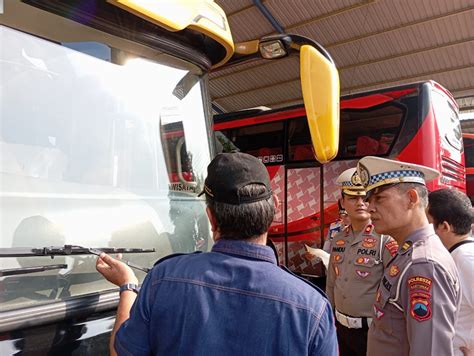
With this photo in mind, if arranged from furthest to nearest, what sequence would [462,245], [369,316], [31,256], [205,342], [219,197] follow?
[369,316]
[462,245]
[31,256]
[219,197]
[205,342]

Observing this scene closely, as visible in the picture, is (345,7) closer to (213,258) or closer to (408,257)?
(408,257)

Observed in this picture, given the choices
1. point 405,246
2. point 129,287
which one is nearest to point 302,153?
point 405,246

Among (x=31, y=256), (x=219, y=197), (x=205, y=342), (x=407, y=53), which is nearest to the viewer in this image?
(x=205, y=342)

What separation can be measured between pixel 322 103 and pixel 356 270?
1.38 meters

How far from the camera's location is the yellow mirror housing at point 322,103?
6.00 ft

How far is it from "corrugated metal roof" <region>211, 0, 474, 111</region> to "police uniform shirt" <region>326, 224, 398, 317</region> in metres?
7.11

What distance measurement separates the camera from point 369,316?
2682mm

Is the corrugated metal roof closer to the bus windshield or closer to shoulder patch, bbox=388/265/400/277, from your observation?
the bus windshield

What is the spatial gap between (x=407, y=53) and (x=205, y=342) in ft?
35.2

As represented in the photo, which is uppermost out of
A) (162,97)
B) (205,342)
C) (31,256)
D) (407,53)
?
(407,53)

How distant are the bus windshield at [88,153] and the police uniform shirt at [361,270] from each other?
125 centimetres

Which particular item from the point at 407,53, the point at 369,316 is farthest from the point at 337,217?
the point at 407,53

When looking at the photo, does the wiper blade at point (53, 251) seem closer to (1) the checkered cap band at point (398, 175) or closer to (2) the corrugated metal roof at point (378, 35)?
→ (1) the checkered cap band at point (398, 175)

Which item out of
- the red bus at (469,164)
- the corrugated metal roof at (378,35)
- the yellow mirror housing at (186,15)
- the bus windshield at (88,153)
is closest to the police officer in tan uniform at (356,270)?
the bus windshield at (88,153)
